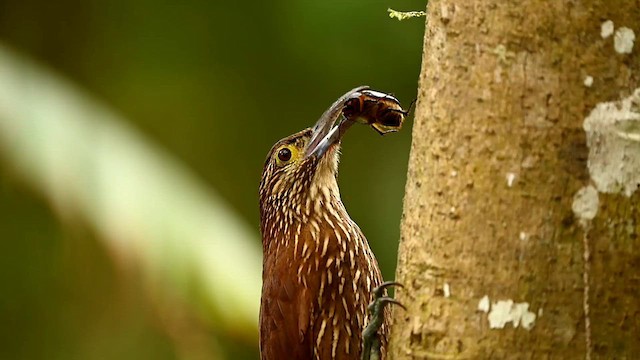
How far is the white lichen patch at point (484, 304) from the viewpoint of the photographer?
1.76 m

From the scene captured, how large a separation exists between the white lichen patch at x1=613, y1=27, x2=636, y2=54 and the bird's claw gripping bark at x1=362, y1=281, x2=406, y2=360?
649mm

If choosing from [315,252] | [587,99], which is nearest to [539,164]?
[587,99]

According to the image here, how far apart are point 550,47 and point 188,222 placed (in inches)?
78.6

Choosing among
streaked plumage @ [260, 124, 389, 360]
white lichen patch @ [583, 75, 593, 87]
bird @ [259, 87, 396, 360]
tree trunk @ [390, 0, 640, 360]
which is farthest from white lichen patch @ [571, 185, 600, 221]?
streaked plumage @ [260, 124, 389, 360]

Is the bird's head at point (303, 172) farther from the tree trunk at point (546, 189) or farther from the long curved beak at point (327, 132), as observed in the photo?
the tree trunk at point (546, 189)

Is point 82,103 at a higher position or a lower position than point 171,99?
lower

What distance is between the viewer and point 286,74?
5.47 m

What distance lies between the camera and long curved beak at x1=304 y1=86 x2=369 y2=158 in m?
3.00

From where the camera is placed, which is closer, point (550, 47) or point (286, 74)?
point (550, 47)

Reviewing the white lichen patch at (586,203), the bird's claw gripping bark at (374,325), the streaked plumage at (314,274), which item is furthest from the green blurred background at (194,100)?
the white lichen patch at (586,203)

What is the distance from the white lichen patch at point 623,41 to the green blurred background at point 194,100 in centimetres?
302

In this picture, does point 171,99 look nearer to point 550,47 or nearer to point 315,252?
point 315,252

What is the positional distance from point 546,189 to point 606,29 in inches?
10.7

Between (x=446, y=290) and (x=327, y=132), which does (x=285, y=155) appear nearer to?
(x=327, y=132)
